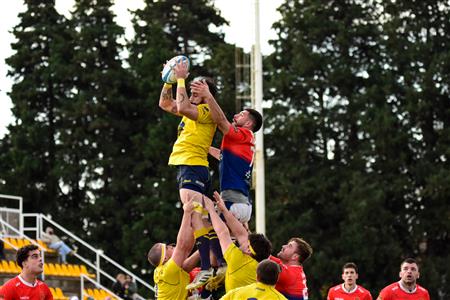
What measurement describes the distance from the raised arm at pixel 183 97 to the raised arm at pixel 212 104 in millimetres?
180

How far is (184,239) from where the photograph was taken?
15.4m

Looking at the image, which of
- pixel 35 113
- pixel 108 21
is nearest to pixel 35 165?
pixel 35 113

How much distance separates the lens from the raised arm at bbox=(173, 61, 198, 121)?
48.9ft

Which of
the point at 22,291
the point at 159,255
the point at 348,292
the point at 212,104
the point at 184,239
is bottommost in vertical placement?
the point at 348,292

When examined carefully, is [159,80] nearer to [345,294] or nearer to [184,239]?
[345,294]

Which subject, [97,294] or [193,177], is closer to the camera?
[193,177]

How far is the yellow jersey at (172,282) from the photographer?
50.9ft

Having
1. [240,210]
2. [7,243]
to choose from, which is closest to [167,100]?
[240,210]

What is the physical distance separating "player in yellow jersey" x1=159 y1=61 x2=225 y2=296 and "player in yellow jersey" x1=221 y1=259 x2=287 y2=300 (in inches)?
63.1

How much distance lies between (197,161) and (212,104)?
70 cm

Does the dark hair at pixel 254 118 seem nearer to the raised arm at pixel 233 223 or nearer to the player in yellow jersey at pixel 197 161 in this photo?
the player in yellow jersey at pixel 197 161

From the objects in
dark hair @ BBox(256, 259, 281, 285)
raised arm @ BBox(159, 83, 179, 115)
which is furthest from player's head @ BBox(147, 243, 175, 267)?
dark hair @ BBox(256, 259, 281, 285)

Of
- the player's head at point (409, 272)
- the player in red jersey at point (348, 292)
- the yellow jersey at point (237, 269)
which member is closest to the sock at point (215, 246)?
the yellow jersey at point (237, 269)

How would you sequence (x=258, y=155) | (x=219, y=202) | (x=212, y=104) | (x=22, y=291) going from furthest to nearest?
(x=258, y=155), (x=22, y=291), (x=219, y=202), (x=212, y=104)
